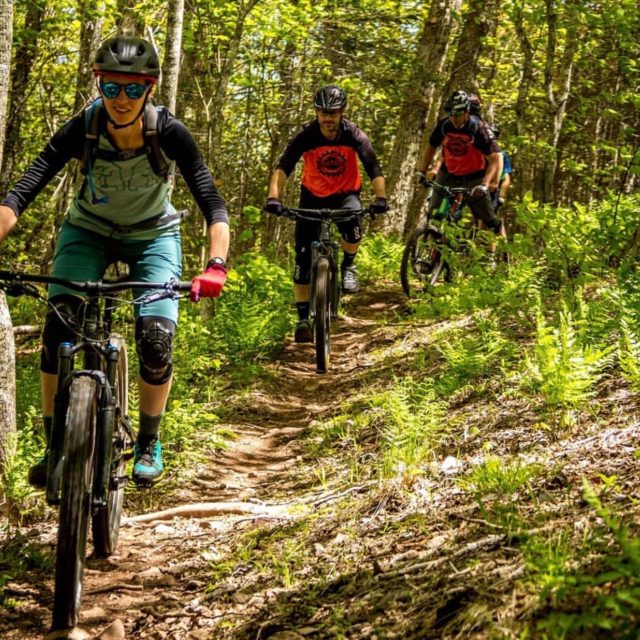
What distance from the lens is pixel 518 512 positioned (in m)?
3.43

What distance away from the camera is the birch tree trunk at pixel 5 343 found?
475 centimetres

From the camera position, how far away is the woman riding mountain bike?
13.9 feet

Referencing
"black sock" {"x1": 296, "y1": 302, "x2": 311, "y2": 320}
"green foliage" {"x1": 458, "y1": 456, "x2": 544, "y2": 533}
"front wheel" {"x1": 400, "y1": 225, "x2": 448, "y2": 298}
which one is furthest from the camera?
"front wheel" {"x1": 400, "y1": 225, "x2": 448, "y2": 298}

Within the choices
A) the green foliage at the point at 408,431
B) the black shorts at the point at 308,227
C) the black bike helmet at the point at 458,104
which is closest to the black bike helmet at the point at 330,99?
the black shorts at the point at 308,227

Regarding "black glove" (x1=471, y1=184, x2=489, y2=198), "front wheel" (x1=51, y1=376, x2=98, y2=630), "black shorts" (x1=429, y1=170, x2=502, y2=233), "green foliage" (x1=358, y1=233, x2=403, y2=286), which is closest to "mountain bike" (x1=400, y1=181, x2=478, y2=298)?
"black shorts" (x1=429, y1=170, x2=502, y2=233)

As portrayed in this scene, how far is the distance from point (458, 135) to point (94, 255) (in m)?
7.28

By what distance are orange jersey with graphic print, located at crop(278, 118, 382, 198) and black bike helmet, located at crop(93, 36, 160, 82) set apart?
446cm

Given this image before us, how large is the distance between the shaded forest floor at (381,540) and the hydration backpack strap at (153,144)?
2.15 meters

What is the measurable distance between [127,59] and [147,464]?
2.23 meters

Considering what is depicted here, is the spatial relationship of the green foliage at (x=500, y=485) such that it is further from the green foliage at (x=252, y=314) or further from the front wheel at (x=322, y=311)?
the green foliage at (x=252, y=314)

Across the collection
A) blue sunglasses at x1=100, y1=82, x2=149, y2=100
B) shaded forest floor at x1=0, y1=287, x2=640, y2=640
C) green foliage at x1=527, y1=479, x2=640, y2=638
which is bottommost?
shaded forest floor at x1=0, y1=287, x2=640, y2=640

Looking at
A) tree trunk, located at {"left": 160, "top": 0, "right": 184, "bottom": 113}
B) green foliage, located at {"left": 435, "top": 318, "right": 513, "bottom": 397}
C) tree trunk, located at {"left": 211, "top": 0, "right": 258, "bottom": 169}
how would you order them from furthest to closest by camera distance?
tree trunk, located at {"left": 211, "top": 0, "right": 258, "bottom": 169} → tree trunk, located at {"left": 160, "top": 0, "right": 184, "bottom": 113} → green foliage, located at {"left": 435, "top": 318, "right": 513, "bottom": 397}

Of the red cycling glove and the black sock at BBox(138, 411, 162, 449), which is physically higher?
the red cycling glove

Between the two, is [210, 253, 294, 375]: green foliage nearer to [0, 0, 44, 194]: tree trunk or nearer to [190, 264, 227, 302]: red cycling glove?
[0, 0, 44, 194]: tree trunk
